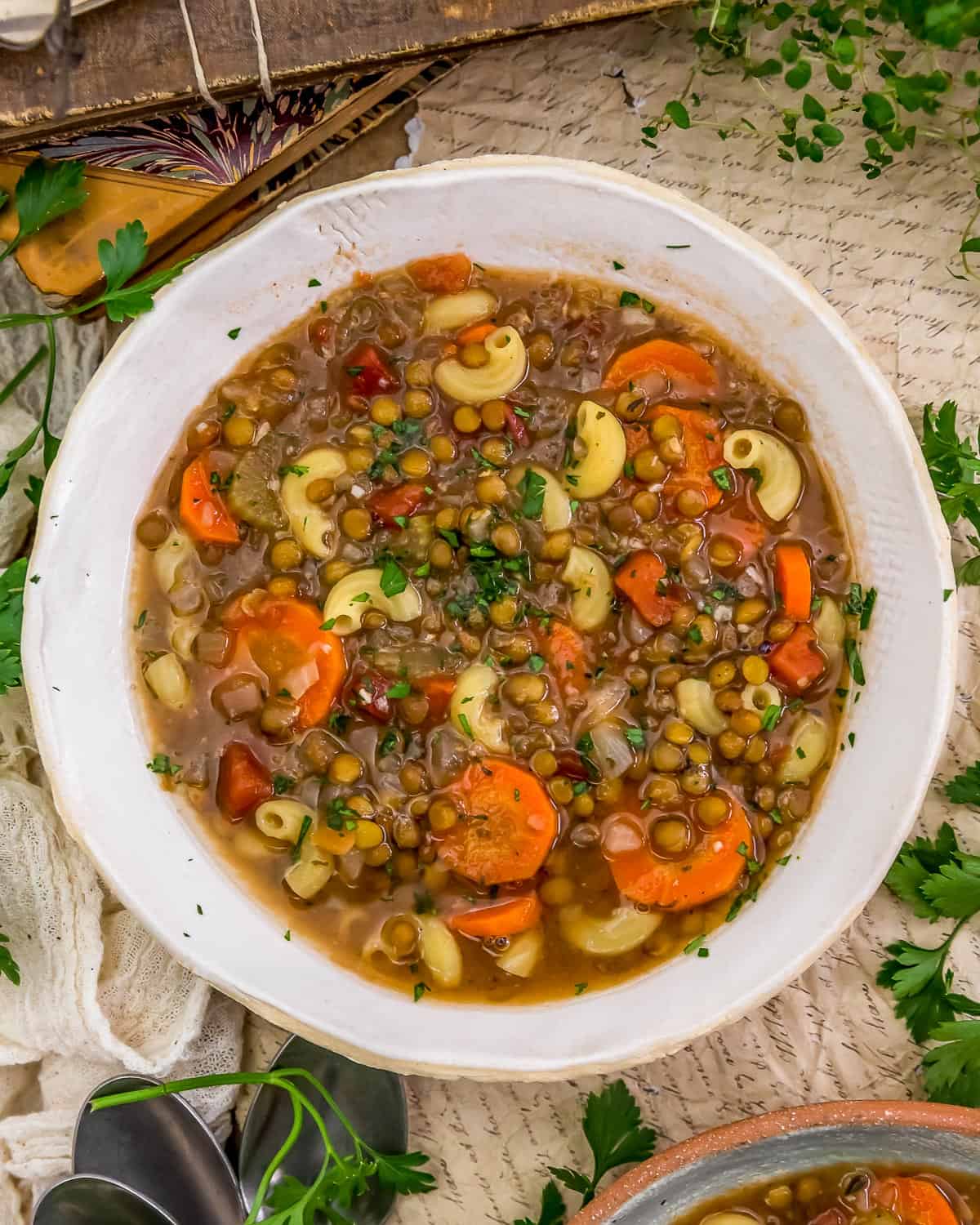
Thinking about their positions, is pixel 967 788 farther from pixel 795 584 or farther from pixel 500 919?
pixel 500 919

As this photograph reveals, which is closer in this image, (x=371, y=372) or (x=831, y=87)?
(x=371, y=372)

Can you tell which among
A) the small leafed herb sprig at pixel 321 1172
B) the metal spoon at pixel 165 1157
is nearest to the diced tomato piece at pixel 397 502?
the small leafed herb sprig at pixel 321 1172

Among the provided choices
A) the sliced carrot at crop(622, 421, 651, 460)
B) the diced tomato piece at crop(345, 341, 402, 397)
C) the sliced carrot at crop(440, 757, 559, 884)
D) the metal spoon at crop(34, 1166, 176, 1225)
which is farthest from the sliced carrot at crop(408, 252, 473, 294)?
the metal spoon at crop(34, 1166, 176, 1225)

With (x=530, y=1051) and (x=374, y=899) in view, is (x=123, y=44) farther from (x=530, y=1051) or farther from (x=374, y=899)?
(x=530, y=1051)

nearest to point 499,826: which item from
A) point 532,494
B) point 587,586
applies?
point 587,586

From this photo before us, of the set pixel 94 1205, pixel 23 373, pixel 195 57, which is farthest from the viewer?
pixel 94 1205

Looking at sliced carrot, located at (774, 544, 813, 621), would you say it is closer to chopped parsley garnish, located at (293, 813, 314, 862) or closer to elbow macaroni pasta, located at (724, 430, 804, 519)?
elbow macaroni pasta, located at (724, 430, 804, 519)

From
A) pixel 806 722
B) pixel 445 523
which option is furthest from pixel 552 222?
pixel 806 722
